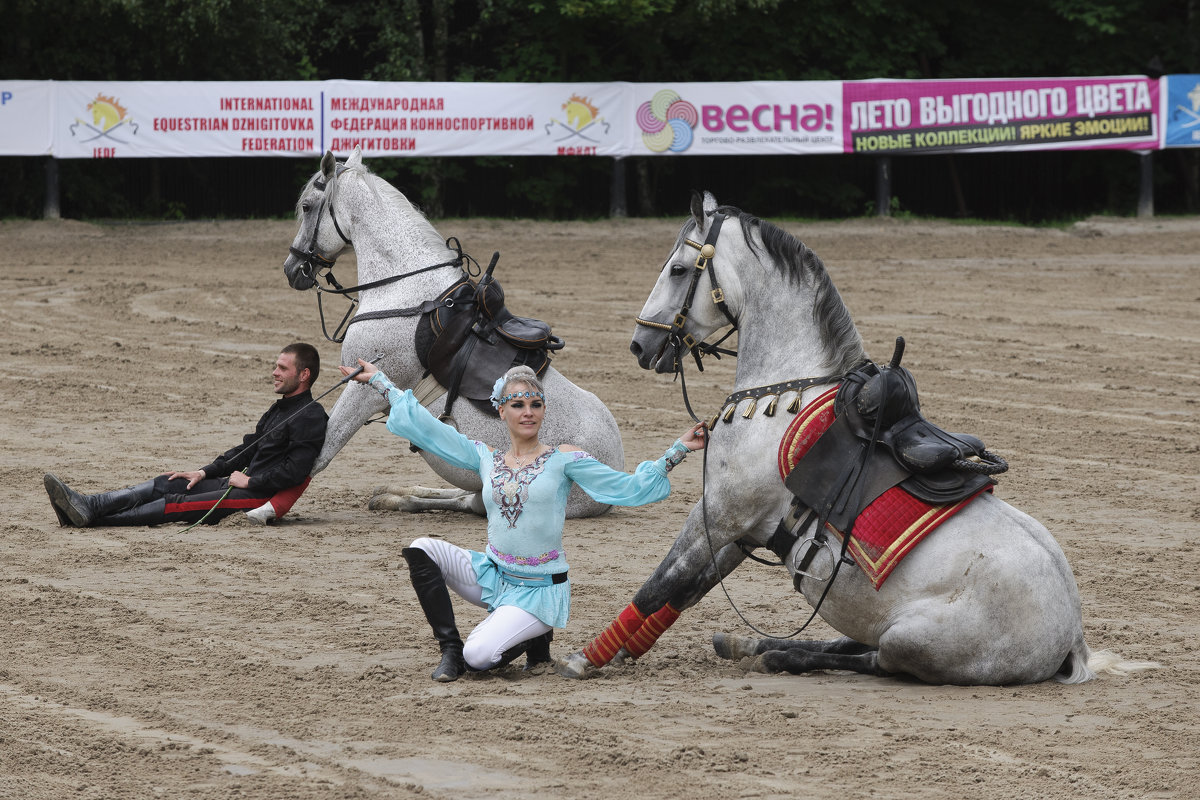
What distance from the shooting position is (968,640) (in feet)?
19.1

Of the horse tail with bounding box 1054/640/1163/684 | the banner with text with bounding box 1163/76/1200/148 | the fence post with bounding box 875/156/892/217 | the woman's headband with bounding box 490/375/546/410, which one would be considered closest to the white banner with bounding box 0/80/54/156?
the fence post with bounding box 875/156/892/217

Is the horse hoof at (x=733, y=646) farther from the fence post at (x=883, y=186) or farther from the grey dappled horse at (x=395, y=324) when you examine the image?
the fence post at (x=883, y=186)

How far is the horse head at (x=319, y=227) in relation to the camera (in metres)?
10.2

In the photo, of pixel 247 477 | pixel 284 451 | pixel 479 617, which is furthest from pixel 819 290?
pixel 247 477

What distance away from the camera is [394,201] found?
1013 cm

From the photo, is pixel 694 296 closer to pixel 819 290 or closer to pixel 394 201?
pixel 819 290

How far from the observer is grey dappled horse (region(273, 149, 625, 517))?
30.8ft

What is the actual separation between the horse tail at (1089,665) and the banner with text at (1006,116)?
22.3 m

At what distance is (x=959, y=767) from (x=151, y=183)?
26.7 m

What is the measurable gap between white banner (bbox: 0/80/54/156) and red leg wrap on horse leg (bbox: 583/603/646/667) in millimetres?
21679

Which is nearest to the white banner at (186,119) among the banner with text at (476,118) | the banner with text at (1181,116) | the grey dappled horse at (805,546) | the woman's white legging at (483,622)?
A: the banner with text at (476,118)

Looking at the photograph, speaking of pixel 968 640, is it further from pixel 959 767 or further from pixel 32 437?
pixel 32 437

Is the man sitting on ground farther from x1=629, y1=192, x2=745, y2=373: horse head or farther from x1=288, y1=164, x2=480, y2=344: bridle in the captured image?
x1=629, y1=192, x2=745, y2=373: horse head

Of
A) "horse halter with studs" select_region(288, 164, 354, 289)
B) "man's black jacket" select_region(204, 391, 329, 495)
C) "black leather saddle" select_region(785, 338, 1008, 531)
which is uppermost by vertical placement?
"horse halter with studs" select_region(288, 164, 354, 289)
